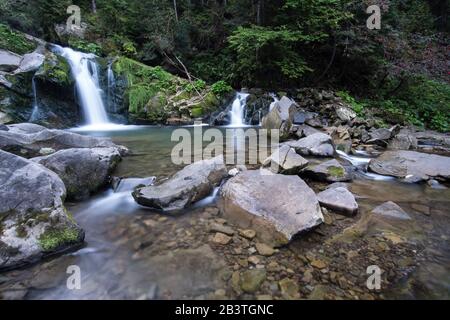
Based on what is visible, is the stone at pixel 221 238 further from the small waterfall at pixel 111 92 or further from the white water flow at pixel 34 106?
the small waterfall at pixel 111 92

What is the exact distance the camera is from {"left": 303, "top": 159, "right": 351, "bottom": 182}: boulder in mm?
4250

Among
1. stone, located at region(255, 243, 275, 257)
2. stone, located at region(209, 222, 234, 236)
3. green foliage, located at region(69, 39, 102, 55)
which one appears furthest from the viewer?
green foliage, located at region(69, 39, 102, 55)

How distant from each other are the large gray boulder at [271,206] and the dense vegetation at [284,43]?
8.19m

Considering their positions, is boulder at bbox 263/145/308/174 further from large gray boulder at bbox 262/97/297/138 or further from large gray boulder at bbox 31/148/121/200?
large gray boulder at bbox 262/97/297/138

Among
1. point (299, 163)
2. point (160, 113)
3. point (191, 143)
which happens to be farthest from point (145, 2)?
point (299, 163)

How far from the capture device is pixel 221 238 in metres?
2.81

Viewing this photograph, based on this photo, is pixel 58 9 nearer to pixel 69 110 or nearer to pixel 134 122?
pixel 69 110

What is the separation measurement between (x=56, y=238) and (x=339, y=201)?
10.5ft

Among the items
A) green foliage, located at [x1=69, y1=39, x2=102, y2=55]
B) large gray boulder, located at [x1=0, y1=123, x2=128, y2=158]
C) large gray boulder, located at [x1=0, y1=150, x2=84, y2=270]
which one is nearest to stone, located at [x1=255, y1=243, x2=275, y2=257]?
large gray boulder, located at [x1=0, y1=150, x2=84, y2=270]

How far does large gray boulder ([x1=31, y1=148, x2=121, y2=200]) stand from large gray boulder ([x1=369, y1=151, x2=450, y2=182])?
4.72 m

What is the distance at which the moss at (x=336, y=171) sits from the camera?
4305 millimetres

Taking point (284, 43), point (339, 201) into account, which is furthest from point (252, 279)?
point (284, 43)

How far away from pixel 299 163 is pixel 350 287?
2334 millimetres

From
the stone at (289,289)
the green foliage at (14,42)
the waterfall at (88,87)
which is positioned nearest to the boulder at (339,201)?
the stone at (289,289)
